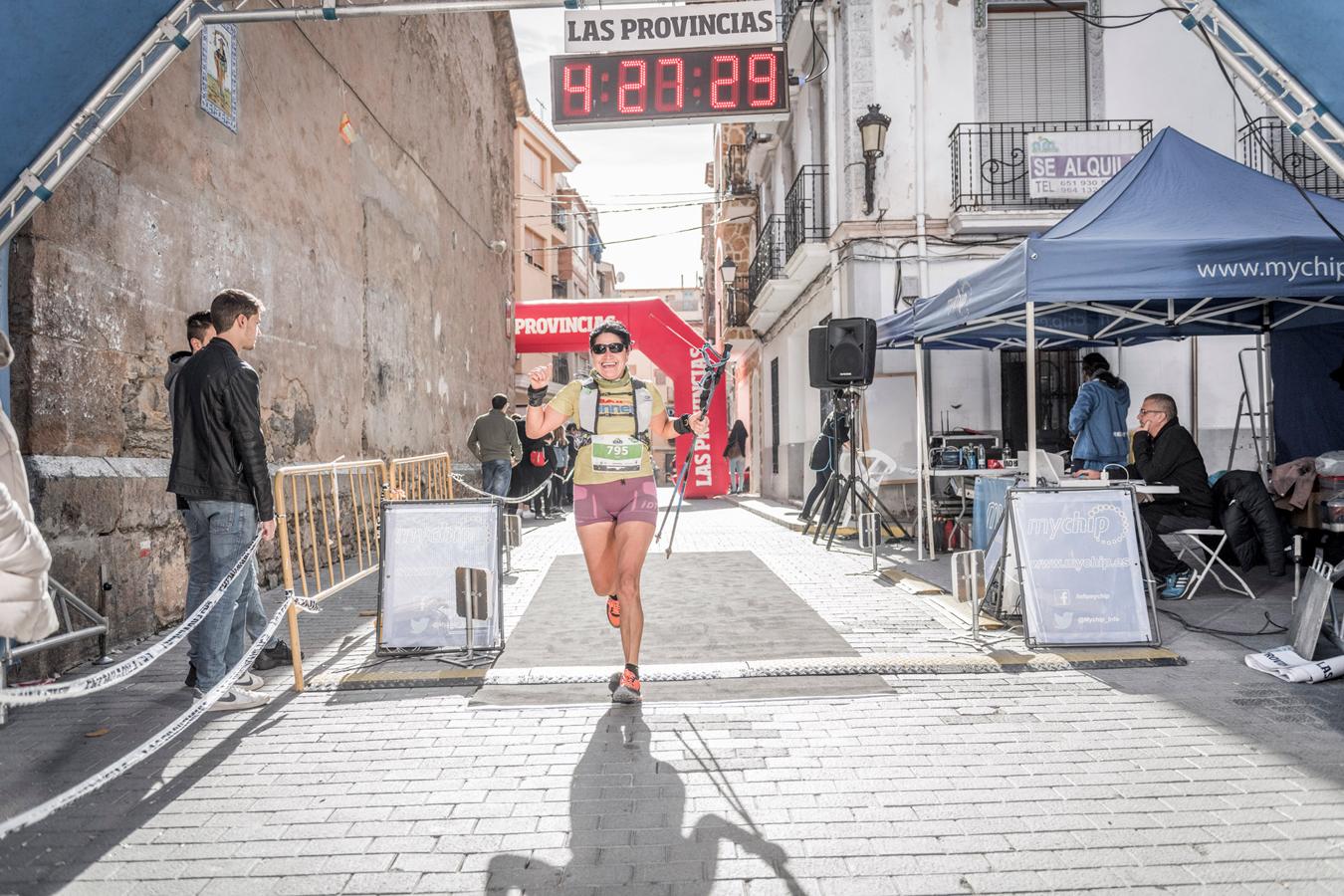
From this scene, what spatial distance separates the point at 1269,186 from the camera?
750cm

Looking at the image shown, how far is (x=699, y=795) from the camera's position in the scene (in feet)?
11.6

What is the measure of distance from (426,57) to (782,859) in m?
15.2

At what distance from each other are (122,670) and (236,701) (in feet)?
3.82

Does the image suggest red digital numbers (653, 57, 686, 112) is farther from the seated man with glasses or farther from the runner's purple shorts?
the runner's purple shorts

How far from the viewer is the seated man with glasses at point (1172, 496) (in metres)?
7.60

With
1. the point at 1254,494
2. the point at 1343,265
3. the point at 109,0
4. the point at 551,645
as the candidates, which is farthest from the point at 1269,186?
the point at 109,0

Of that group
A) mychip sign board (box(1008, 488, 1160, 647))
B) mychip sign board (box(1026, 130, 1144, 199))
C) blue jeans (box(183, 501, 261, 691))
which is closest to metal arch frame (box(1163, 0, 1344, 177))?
mychip sign board (box(1008, 488, 1160, 647))

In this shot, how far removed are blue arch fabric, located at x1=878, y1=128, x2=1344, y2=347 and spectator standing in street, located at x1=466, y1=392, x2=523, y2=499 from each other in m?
6.13

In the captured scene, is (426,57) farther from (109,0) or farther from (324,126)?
(109,0)

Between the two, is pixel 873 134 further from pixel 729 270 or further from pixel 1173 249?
pixel 729 270

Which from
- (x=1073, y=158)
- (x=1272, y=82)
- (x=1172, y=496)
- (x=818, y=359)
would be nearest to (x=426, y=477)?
(x=818, y=359)

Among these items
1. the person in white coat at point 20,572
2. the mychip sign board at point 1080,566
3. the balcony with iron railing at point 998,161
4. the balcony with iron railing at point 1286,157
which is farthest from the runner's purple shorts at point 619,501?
the balcony with iron railing at point 1286,157

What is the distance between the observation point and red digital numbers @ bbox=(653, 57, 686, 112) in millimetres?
9633

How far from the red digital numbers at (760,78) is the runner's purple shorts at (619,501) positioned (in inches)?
239
